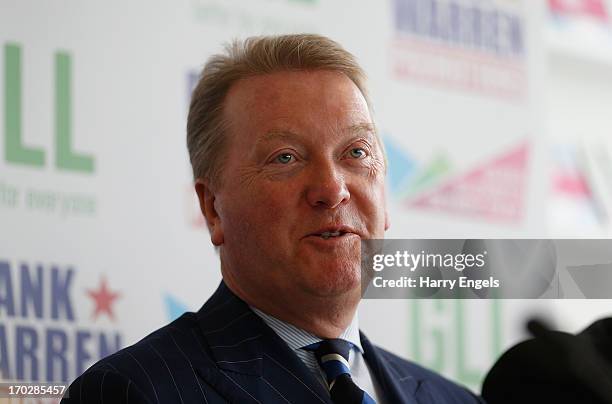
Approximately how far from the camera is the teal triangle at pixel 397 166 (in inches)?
121

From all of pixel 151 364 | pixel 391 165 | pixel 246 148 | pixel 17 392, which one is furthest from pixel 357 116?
pixel 391 165

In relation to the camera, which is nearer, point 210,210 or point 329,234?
point 329,234

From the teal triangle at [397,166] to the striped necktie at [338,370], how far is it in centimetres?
146

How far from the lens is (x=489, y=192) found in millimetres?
3285

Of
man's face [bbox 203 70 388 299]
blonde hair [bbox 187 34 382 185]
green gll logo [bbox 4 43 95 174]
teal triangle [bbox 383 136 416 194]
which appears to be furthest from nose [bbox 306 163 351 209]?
teal triangle [bbox 383 136 416 194]

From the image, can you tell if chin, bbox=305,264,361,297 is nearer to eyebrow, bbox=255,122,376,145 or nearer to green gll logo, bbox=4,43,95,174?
eyebrow, bbox=255,122,376,145

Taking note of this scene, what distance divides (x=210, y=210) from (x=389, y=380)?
1.34 ft

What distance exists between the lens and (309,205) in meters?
1.55

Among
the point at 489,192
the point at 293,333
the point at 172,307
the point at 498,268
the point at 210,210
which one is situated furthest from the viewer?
the point at 489,192

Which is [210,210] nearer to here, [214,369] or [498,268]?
[214,369]

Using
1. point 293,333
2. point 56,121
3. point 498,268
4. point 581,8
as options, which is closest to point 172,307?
point 56,121

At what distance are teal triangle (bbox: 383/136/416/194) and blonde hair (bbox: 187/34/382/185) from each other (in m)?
1.34

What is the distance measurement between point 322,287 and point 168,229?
106 centimetres

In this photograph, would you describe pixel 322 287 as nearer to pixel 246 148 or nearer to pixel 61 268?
pixel 246 148
